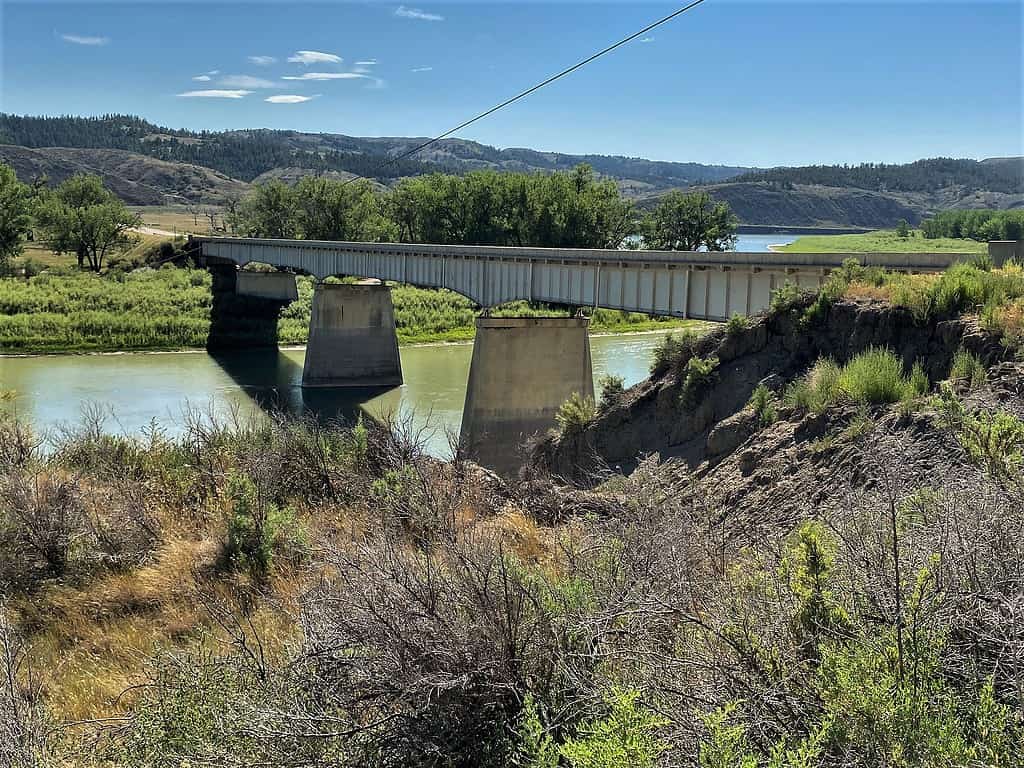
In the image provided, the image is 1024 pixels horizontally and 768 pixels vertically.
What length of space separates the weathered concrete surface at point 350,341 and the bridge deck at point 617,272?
83.4 inches

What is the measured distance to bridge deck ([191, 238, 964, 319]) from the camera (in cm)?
1950

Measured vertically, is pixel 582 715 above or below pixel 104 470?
above

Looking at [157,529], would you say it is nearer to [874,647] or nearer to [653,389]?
[874,647]

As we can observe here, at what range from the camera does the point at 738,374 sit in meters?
15.3

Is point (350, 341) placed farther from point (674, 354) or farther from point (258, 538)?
point (258, 538)

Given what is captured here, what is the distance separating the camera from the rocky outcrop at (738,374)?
1293 cm

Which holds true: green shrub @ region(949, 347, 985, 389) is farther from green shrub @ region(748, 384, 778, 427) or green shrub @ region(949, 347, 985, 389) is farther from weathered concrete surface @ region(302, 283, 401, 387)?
weathered concrete surface @ region(302, 283, 401, 387)

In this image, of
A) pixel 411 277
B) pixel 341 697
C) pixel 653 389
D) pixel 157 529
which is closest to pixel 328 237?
pixel 411 277

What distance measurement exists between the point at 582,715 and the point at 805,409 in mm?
9159

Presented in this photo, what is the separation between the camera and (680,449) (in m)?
15.0

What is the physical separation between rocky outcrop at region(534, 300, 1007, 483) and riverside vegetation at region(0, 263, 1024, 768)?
6.42 feet

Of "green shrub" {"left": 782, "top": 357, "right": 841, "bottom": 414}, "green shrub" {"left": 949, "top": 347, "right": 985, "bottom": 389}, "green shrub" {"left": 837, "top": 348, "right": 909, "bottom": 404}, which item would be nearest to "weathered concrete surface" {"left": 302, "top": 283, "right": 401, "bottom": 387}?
"green shrub" {"left": 782, "top": 357, "right": 841, "bottom": 414}

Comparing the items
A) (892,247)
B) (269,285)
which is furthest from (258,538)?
(269,285)

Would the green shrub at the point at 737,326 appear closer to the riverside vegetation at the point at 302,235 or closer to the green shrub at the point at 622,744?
the green shrub at the point at 622,744
